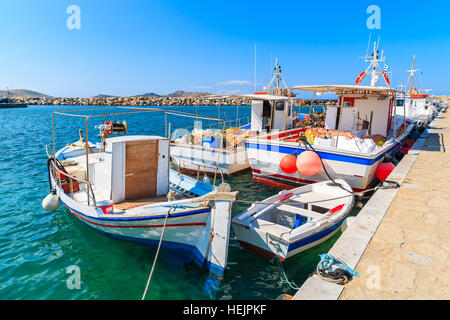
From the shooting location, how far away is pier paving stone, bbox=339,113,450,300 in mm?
3541

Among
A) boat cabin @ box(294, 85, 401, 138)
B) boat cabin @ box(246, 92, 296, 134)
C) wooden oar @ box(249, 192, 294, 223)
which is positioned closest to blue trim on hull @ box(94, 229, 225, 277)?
wooden oar @ box(249, 192, 294, 223)

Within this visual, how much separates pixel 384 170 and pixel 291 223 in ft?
16.0

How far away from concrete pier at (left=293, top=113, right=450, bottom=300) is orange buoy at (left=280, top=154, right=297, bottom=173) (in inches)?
127

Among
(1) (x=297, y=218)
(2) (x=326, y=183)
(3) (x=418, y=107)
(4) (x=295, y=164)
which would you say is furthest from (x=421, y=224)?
(3) (x=418, y=107)

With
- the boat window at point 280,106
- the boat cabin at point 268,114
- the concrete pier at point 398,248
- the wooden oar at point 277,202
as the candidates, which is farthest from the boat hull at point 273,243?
the boat window at point 280,106

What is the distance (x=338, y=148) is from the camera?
31.0ft

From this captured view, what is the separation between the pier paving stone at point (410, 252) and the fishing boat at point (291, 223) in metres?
1.28

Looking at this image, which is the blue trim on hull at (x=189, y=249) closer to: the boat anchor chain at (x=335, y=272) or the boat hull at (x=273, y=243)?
the boat hull at (x=273, y=243)

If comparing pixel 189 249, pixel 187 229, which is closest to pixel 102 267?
pixel 189 249

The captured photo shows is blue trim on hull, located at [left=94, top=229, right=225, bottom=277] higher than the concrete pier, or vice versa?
the concrete pier

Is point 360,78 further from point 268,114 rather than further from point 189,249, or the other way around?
point 189,249

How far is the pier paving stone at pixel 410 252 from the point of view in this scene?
3541 mm

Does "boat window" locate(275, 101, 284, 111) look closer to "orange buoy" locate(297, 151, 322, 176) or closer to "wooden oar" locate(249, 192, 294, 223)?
"orange buoy" locate(297, 151, 322, 176)
